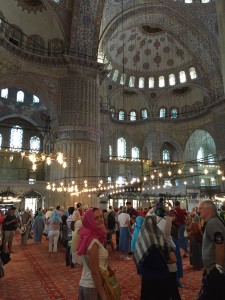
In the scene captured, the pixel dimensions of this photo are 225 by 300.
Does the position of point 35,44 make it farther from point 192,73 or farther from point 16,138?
point 192,73

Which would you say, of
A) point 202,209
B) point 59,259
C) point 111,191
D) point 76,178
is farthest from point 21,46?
point 202,209

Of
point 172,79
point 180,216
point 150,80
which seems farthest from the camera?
point 150,80

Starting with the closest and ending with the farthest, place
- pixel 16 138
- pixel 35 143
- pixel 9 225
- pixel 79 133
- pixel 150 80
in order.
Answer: pixel 9 225
pixel 79 133
pixel 16 138
pixel 35 143
pixel 150 80

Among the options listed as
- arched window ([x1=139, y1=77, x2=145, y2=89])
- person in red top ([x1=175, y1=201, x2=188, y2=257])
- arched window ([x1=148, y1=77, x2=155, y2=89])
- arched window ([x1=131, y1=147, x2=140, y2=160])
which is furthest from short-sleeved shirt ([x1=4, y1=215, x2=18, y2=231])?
arched window ([x1=148, y1=77, x2=155, y2=89])

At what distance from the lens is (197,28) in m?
21.9

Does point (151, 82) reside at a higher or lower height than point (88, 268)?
higher

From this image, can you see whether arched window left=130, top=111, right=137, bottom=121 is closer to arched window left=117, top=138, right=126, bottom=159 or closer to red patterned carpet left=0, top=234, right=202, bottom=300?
arched window left=117, top=138, right=126, bottom=159

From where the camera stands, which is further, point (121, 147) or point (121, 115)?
point (121, 115)

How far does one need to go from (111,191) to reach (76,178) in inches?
254

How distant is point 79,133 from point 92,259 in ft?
47.5

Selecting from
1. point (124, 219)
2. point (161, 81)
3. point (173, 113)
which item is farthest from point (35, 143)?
point (124, 219)

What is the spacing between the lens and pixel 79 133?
16.5 meters

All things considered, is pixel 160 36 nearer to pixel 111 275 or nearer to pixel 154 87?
pixel 154 87

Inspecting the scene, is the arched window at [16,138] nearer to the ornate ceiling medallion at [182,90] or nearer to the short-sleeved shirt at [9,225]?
the ornate ceiling medallion at [182,90]
